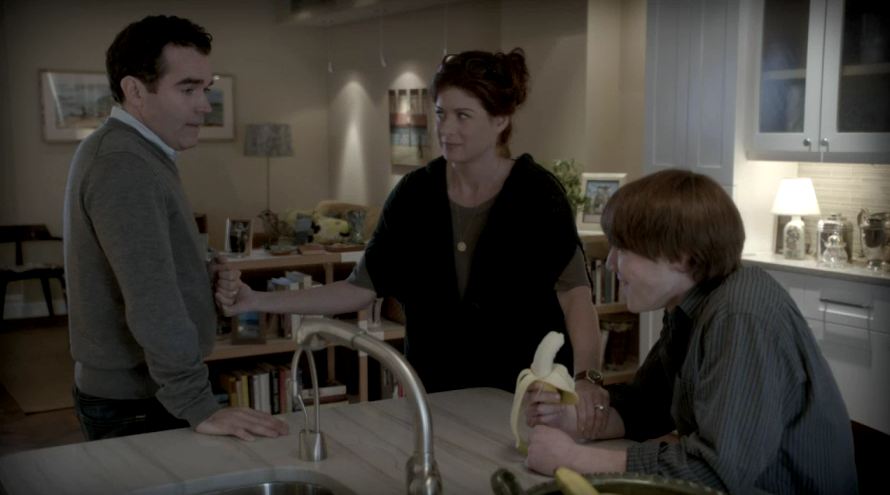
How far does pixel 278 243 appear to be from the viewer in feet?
14.5

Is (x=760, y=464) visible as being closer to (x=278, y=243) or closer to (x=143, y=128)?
(x=143, y=128)

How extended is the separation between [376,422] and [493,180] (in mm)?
685

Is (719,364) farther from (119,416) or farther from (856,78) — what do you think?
(856,78)

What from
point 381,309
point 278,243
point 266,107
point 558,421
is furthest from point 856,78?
point 266,107

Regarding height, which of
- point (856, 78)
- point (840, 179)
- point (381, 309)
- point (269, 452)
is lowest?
point (381, 309)

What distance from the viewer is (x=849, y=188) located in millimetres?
4312

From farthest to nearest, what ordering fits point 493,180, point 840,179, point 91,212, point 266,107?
point 266,107, point 840,179, point 493,180, point 91,212

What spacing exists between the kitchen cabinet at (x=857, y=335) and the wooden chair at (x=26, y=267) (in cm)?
558

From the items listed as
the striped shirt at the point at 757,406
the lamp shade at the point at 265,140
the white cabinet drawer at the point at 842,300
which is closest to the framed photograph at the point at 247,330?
the white cabinet drawer at the point at 842,300

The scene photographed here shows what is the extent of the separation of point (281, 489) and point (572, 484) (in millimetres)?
674

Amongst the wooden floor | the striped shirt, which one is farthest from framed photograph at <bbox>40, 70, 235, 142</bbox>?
the striped shirt

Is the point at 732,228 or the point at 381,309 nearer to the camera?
the point at 732,228

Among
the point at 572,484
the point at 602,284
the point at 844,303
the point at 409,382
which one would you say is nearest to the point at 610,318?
the point at 602,284

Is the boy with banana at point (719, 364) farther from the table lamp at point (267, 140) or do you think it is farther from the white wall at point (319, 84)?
the table lamp at point (267, 140)
